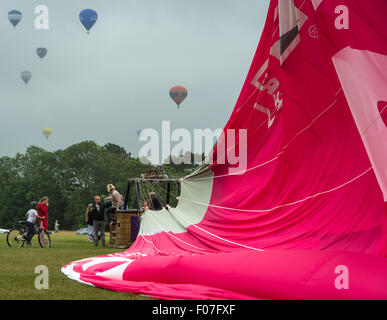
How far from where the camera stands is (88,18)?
112 ft

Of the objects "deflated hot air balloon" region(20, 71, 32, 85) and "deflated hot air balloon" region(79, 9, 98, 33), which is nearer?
"deflated hot air balloon" region(79, 9, 98, 33)

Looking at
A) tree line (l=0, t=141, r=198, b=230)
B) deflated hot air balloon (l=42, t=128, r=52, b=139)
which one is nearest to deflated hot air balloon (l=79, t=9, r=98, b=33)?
deflated hot air balloon (l=42, t=128, r=52, b=139)

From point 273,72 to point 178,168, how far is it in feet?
198

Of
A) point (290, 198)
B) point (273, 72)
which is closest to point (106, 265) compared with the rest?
point (290, 198)

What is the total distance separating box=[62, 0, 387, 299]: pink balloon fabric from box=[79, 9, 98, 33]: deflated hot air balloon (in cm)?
2732

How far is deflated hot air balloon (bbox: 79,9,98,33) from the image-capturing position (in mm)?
34219

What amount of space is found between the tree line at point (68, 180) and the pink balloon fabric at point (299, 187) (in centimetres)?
5790

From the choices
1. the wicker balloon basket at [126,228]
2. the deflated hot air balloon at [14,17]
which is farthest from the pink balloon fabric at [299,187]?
the deflated hot air balloon at [14,17]

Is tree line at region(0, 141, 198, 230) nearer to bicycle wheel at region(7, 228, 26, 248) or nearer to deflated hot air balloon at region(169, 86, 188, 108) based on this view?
deflated hot air balloon at region(169, 86, 188, 108)

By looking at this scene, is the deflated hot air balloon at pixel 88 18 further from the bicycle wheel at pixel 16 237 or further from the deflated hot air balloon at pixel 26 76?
the bicycle wheel at pixel 16 237

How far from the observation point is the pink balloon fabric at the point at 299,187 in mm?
5328

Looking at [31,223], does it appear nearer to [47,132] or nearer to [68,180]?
[47,132]

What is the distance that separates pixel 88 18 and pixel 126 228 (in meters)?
Answer: 23.0
